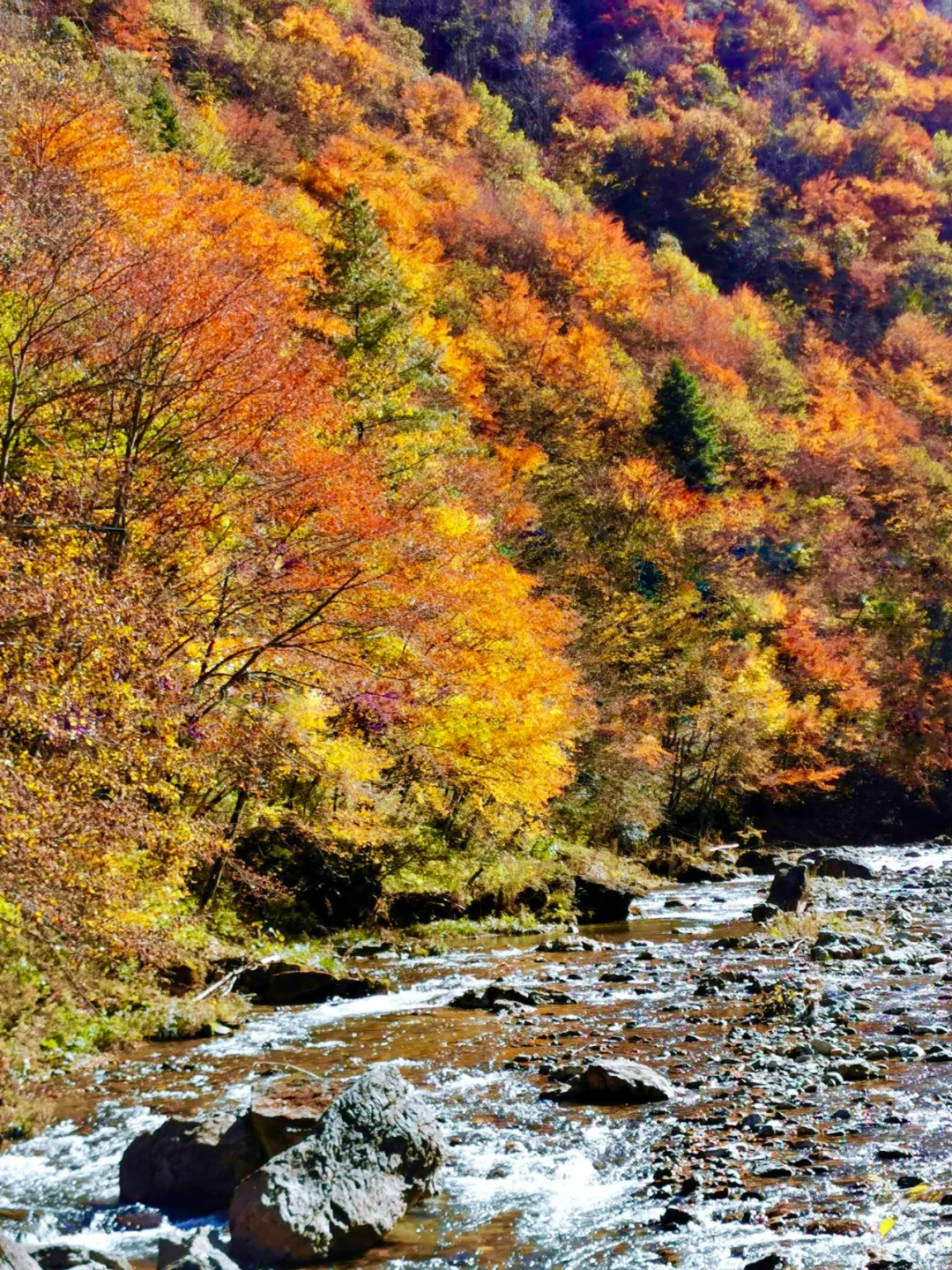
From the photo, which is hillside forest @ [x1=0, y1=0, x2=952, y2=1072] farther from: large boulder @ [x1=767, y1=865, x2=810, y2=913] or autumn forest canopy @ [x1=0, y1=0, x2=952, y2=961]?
large boulder @ [x1=767, y1=865, x2=810, y2=913]

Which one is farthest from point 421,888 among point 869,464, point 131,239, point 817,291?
point 817,291

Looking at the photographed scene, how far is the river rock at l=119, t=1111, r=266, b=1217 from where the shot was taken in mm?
6863

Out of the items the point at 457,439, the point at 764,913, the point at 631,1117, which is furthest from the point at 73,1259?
the point at 457,439

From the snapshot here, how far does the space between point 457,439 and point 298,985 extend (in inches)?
911

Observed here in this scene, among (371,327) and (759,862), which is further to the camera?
(759,862)

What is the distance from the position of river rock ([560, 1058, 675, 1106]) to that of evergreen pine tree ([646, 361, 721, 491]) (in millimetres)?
41967

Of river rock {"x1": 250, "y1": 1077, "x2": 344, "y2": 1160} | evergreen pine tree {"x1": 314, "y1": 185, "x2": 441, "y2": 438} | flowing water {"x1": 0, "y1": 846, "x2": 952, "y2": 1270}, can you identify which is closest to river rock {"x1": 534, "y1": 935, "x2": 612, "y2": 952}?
flowing water {"x1": 0, "y1": 846, "x2": 952, "y2": 1270}

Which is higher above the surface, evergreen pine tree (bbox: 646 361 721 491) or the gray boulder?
evergreen pine tree (bbox: 646 361 721 491)

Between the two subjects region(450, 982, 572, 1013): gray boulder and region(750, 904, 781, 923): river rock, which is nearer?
region(450, 982, 572, 1013): gray boulder

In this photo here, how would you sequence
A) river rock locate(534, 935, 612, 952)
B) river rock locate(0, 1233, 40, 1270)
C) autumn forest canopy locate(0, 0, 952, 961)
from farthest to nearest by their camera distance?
river rock locate(534, 935, 612, 952), autumn forest canopy locate(0, 0, 952, 961), river rock locate(0, 1233, 40, 1270)

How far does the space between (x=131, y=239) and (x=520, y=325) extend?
38.1m

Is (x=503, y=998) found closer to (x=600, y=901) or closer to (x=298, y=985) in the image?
(x=298, y=985)

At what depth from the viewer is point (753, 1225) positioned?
612 cm

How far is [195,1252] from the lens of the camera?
5.71 m
